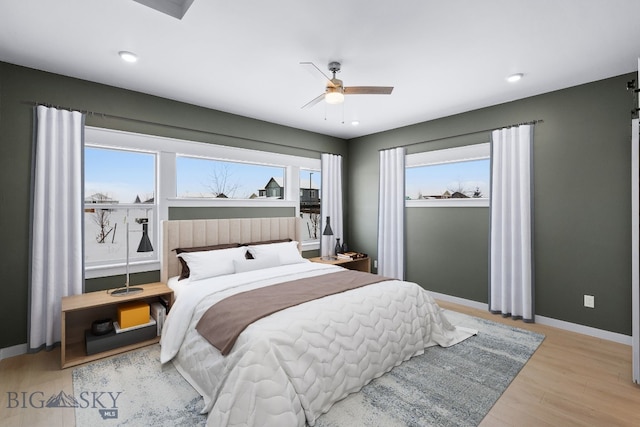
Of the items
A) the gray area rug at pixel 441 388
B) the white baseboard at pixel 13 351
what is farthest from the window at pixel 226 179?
the gray area rug at pixel 441 388

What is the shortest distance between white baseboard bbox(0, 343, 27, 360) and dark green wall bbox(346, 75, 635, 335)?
4.74 meters

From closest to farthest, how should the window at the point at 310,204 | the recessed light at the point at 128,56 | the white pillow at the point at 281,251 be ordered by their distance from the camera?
the recessed light at the point at 128,56
the white pillow at the point at 281,251
the window at the point at 310,204

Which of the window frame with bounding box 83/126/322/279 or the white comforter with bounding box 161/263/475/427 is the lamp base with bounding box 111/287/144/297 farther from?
the white comforter with bounding box 161/263/475/427

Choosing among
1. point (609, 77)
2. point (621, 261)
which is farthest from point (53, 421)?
point (609, 77)

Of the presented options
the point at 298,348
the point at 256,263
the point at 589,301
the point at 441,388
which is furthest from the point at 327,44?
the point at 589,301

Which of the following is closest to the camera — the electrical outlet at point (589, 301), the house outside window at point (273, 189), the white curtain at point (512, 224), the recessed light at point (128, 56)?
the recessed light at point (128, 56)

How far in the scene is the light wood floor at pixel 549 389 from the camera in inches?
75.5

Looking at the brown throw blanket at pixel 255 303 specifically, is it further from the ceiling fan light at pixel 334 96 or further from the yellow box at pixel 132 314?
the ceiling fan light at pixel 334 96

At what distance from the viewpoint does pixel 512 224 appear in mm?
3598

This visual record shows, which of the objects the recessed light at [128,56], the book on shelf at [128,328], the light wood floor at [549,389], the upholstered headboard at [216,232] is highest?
the recessed light at [128,56]

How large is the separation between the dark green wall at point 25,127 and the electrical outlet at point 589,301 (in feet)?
15.3

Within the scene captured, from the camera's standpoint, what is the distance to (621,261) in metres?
2.96

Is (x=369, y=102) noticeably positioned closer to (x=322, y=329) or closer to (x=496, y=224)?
(x=496, y=224)

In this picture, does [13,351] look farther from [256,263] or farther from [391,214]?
[391,214]
